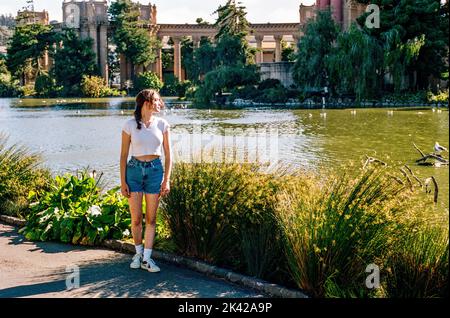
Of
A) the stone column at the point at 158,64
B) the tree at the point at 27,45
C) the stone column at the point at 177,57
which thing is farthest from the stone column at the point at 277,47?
the tree at the point at 27,45

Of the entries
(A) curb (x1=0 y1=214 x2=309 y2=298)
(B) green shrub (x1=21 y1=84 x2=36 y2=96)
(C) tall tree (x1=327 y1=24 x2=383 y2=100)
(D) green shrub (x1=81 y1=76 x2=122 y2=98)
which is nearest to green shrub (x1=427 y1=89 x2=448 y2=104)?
(C) tall tree (x1=327 y1=24 x2=383 y2=100)

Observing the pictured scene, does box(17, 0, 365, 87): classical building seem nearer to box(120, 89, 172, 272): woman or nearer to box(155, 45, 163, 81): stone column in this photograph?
box(155, 45, 163, 81): stone column

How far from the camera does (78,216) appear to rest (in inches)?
293

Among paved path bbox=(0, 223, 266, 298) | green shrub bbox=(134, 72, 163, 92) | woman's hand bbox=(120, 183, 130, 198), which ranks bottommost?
paved path bbox=(0, 223, 266, 298)

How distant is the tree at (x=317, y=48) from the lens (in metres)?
42.6

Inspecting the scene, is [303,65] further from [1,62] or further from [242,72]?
[1,62]

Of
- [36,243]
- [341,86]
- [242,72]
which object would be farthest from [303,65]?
[36,243]

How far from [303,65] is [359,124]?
57.6 feet

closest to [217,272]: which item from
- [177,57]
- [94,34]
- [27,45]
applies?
[27,45]

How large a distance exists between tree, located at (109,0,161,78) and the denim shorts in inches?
2779

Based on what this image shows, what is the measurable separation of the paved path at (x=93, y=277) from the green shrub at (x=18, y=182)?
66.5 inches

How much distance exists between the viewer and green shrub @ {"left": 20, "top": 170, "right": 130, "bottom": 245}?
725 cm

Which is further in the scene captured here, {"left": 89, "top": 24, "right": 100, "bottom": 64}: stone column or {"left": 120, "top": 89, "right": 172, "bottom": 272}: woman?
{"left": 89, "top": 24, "right": 100, "bottom": 64}: stone column

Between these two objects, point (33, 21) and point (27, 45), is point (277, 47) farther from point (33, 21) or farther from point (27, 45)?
point (33, 21)
